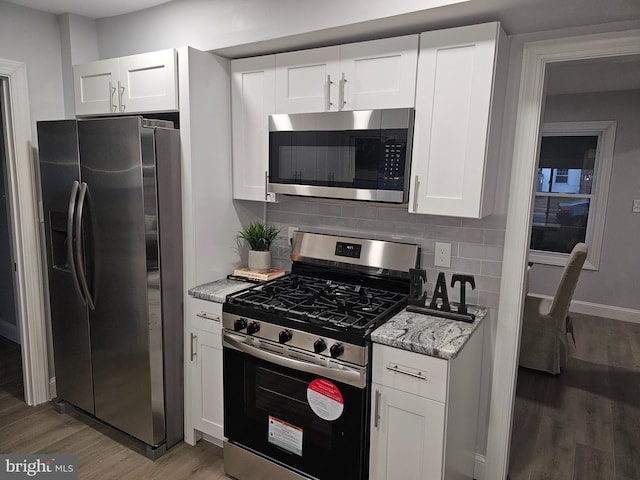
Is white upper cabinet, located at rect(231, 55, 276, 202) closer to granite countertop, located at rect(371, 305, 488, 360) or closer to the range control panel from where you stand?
the range control panel

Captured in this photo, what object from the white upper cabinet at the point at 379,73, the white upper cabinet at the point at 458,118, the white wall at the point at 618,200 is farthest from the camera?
the white wall at the point at 618,200

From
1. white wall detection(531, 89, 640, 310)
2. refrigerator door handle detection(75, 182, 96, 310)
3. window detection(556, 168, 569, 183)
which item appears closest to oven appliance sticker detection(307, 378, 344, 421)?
refrigerator door handle detection(75, 182, 96, 310)

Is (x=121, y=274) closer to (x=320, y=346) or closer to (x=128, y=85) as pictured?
(x=128, y=85)

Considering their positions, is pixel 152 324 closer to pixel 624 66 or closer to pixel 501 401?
pixel 501 401

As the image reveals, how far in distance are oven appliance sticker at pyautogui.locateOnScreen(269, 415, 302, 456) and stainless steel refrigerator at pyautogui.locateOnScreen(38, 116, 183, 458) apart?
71 centimetres

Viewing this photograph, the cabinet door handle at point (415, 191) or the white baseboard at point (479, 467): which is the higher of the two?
the cabinet door handle at point (415, 191)

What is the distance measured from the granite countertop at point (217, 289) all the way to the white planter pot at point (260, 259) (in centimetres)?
14

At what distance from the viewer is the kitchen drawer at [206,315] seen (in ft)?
7.87

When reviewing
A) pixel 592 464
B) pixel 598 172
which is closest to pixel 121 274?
pixel 592 464

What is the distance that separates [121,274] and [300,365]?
114cm

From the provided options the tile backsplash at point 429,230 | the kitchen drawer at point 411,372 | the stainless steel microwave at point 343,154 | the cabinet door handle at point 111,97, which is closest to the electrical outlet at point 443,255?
the tile backsplash at point 429,230

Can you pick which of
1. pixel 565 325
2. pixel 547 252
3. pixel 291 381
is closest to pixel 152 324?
pixel 291 381

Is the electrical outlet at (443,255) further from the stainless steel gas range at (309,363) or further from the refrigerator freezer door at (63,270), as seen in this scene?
the refrigerator freezer door at (63,270)

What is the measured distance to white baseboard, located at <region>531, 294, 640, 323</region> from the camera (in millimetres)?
4949
